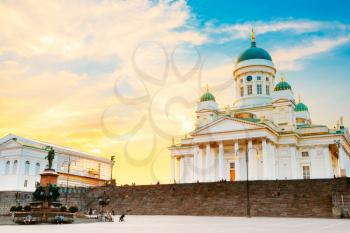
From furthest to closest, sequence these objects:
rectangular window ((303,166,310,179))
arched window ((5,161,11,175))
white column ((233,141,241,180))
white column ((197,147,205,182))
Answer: arched window ((5,161,11,175))
white column ((197,147,205,182))
rectangular window ((303,166,310,179))
white column ((233,141,241,180))

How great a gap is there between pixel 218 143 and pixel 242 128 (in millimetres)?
4787

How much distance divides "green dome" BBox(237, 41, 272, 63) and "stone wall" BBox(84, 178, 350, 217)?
35757 mm

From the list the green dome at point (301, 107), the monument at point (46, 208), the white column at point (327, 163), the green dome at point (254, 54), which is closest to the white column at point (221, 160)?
the white column at point (327, 163)

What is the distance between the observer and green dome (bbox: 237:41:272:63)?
71.6 metres

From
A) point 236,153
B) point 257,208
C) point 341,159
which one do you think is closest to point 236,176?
point 236,153

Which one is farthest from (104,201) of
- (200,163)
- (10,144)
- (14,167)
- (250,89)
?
(250,89)

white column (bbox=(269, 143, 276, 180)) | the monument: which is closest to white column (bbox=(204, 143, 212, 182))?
white column (bbox=(269, 143, 276, 180))

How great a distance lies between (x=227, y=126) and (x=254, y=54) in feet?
70.0

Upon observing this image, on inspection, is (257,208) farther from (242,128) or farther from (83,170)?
(83,170)

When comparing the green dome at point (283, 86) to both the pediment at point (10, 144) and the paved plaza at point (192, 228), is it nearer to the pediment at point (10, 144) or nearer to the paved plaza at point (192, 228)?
the paved plaza at point (192, 228)

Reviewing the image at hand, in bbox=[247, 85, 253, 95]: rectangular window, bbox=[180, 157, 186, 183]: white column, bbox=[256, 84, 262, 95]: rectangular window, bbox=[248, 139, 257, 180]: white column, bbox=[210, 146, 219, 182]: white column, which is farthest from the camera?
bbox=[180, 157, 186, 183]: white column

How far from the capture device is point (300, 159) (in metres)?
59.3

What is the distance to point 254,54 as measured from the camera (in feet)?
235

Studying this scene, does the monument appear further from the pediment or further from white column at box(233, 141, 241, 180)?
the pediment
